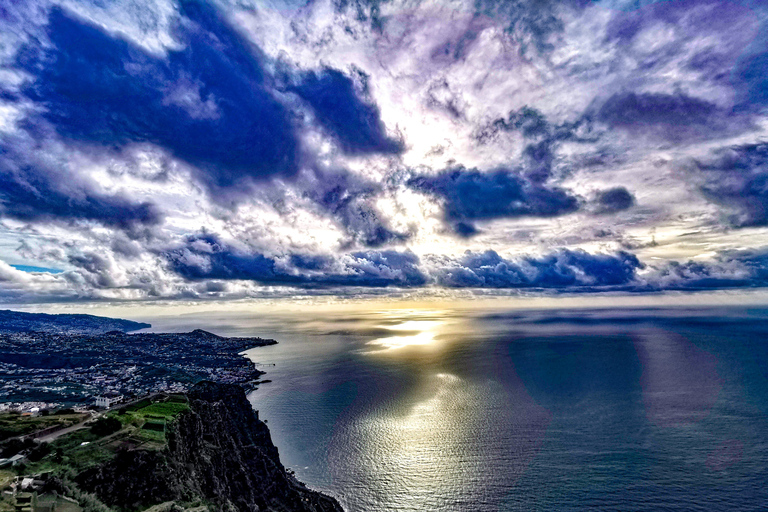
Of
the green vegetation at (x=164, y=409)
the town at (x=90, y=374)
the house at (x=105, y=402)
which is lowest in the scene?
the town at (x=90, y=374)

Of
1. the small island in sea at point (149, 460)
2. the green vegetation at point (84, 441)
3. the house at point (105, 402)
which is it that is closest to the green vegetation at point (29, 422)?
the green vegetation at point (84, 441)

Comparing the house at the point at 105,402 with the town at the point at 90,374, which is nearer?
the house at the point at 105,402

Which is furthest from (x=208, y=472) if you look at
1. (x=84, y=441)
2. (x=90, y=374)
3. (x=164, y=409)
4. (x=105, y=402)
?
(x=90, y=374)

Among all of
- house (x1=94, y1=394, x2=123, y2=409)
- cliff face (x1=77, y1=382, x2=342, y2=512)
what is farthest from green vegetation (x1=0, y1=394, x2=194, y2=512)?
house (x1=94, y1=394, x2=123, y2=409)

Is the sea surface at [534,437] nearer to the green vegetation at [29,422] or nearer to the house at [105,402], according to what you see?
the house at [105,402]

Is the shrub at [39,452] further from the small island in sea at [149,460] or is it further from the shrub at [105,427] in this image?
the shrub at [105,427]

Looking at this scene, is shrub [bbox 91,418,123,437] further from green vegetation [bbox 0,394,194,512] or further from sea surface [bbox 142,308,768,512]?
sea surface [bbox 142,308,768,512]

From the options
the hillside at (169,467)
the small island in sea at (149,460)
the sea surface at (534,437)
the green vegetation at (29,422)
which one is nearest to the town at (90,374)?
the sea surface at (534,437)

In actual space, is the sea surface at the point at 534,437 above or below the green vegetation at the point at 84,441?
below

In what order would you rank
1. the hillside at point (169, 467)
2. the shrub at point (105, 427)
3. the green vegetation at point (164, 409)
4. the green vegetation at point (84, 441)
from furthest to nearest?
the green vegetation at point (164, 409) < the shrub at point (105, 427) < the green vegetation at point (84, 441) < the hillside at point (169, 467)

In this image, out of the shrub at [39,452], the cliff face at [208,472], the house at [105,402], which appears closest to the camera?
the cliff face at [208,472]

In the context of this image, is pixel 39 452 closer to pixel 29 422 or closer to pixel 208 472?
pixel 29 422
